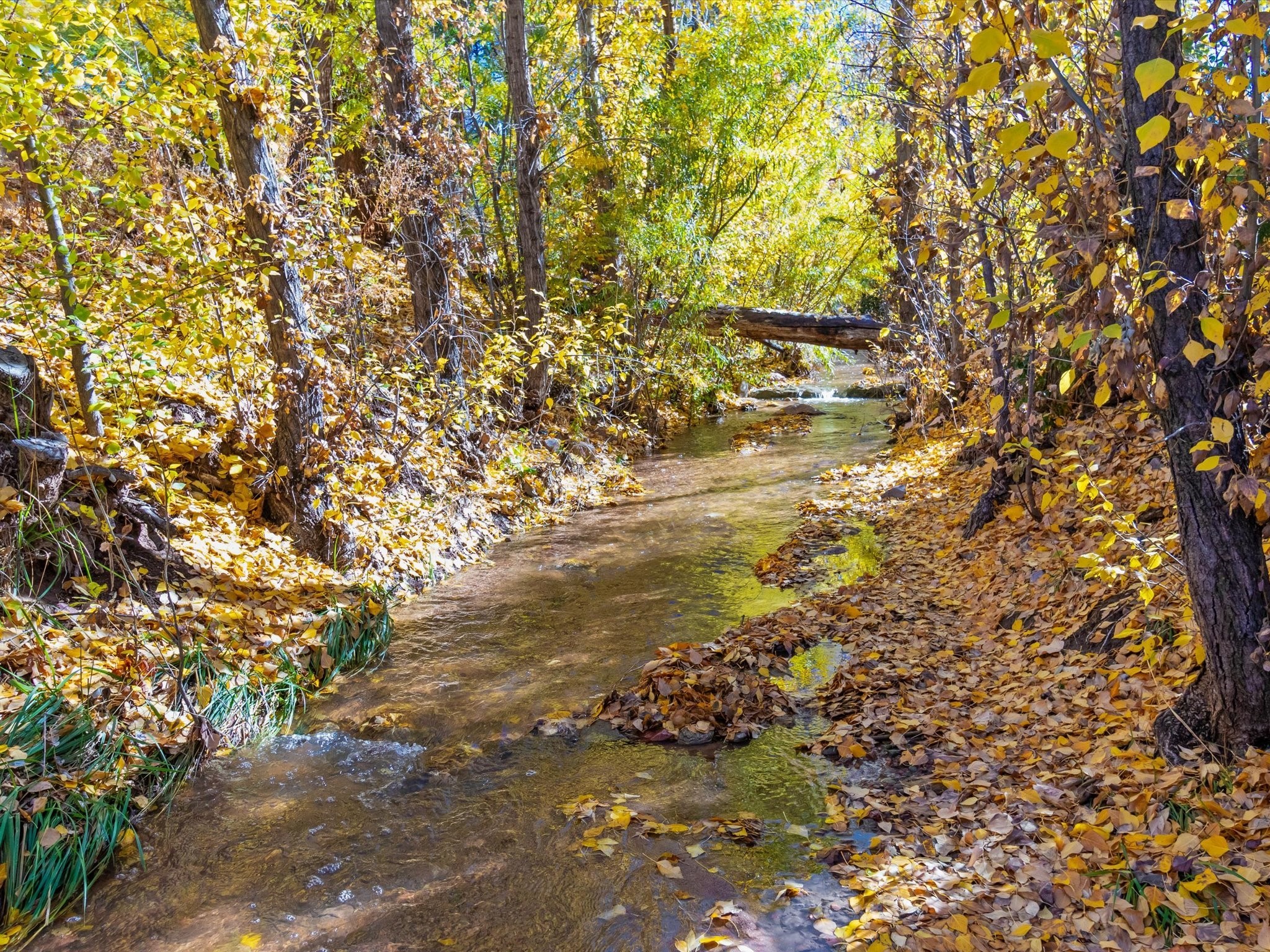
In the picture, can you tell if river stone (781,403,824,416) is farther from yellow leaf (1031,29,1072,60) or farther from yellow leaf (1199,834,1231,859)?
yellow leaf (1031,29,1072,60)

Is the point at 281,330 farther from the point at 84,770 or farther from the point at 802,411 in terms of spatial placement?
the point at 802,411

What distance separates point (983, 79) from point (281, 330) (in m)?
6.14

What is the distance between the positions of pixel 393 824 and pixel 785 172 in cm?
1415

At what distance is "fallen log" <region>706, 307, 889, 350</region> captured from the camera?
47.9 ft

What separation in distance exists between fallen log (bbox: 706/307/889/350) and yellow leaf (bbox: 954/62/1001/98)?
12.3m

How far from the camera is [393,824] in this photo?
4.04m

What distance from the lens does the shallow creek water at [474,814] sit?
3301 mm

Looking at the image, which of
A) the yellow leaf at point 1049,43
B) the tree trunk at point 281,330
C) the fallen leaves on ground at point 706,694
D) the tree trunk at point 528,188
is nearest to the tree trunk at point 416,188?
the tree trunk at point 528,188

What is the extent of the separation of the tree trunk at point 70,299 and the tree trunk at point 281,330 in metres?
1.35

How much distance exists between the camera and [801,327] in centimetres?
1531

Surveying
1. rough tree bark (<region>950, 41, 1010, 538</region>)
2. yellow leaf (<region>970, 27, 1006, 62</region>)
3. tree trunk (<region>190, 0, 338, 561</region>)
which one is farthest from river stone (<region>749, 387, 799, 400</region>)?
yellow leaf (<region>970, 27, 1006, 62</region>)

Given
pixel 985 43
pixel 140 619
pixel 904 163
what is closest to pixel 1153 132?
pixel 985 43

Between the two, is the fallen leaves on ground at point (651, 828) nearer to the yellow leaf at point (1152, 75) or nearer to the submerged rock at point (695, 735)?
the submerged rock at point (695, 735)

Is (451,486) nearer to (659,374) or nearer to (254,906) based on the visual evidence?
(254,906)
